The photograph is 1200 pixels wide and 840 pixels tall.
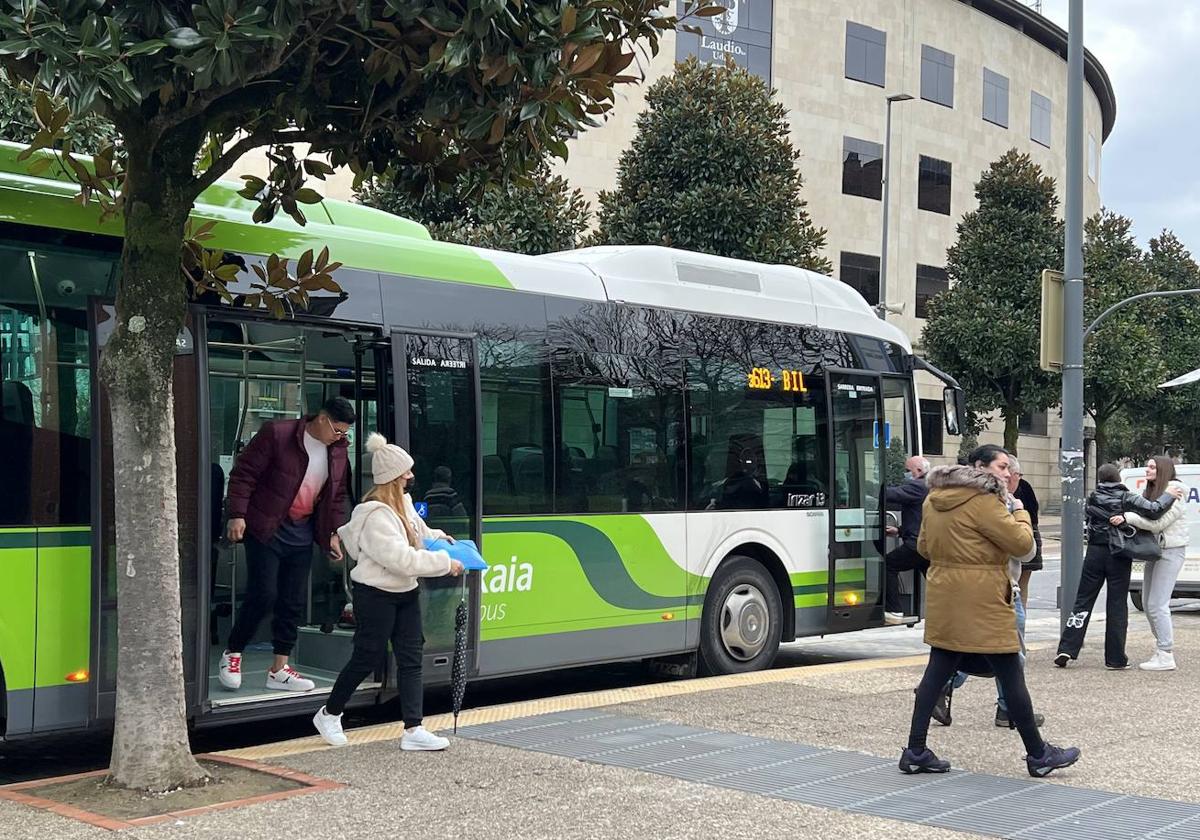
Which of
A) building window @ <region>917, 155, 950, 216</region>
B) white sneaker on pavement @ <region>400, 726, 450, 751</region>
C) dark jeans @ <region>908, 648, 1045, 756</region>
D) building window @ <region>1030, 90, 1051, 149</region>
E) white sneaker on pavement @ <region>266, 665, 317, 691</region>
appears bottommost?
white sneaker on pavement @ <region>400, 726, 450, 751</region>

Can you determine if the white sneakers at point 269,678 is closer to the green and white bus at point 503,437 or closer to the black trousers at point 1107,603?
the green and white bus at point 503,437

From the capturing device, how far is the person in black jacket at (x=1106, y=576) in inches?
437

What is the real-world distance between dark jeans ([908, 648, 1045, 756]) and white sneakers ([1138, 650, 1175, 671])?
4.68 meters

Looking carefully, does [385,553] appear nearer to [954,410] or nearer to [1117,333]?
[954,410]

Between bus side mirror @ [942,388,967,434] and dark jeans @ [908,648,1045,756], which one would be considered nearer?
dark jeans @ [908,648,1045,756]

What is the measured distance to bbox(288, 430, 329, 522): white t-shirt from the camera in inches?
343

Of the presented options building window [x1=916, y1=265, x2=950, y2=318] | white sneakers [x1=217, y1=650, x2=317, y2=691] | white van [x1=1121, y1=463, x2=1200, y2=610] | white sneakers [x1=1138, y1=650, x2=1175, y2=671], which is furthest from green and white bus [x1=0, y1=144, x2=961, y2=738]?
building window [x1=916, y1=265, x2=950, y2=318]

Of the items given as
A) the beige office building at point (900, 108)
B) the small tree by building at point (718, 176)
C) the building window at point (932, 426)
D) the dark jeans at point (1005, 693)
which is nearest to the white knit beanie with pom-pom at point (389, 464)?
the dark jeans at point (1005, 693)

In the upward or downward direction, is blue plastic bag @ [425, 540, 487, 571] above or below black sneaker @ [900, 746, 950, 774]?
above

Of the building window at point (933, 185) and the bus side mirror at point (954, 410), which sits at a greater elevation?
the building window at point (933, 185)

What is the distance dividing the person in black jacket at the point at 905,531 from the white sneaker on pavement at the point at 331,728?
4514 millimetres

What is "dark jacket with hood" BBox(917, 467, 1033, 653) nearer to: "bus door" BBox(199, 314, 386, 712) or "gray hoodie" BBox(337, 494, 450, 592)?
"gray hoodie" BBox(337, 494, 450, 592)

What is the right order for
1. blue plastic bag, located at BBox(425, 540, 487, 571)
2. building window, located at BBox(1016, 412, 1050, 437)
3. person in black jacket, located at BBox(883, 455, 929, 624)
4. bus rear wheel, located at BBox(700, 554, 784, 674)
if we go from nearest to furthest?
blue plastic bag, located at BBox(425, 540, 487, 571) → person in black jacket, located at BBox(883, 455, 929, 624) → bus rear wheel, located at BBox(700, 554, 784, 674) → building window, located at BBox(1016, 412, 1050, 437)

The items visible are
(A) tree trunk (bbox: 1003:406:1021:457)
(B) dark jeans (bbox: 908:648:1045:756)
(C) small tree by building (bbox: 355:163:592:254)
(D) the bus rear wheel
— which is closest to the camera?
(B) dark jeans (bbox: 908:648:1045:756)
